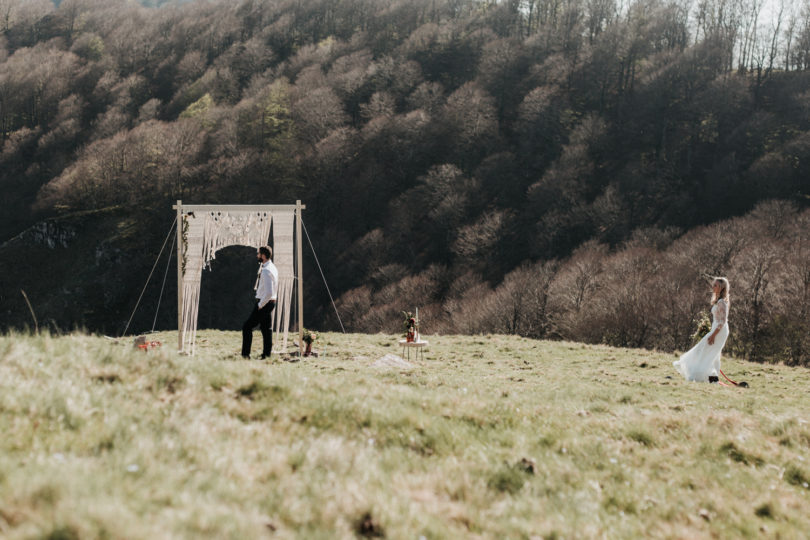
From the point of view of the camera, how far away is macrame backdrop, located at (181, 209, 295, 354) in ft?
55.1

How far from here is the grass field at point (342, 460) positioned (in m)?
3.33

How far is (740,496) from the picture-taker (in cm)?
517

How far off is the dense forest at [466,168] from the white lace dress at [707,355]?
31358 millimetres

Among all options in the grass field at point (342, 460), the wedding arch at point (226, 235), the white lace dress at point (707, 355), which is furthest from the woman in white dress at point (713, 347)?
the wedding arch at point (226, 235)

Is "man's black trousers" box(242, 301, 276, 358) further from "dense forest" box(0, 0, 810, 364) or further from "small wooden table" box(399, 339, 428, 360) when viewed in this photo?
"dense forest" box(0, 0, 810, 364)

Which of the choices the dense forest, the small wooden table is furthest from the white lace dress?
the dense forest

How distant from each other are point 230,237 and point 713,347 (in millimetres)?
13835

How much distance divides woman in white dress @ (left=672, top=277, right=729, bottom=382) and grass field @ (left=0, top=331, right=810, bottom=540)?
5.96m

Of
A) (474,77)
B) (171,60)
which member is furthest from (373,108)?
(171,60)

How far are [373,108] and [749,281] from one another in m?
71.2

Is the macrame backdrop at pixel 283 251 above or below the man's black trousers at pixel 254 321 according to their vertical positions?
above

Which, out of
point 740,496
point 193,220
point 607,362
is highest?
point 193,220

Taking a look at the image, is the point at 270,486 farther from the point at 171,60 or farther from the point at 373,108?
the point at 171,60

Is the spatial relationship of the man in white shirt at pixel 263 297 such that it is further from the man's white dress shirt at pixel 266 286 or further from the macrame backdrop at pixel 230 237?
the macrame backdrop at pixel 230 237
